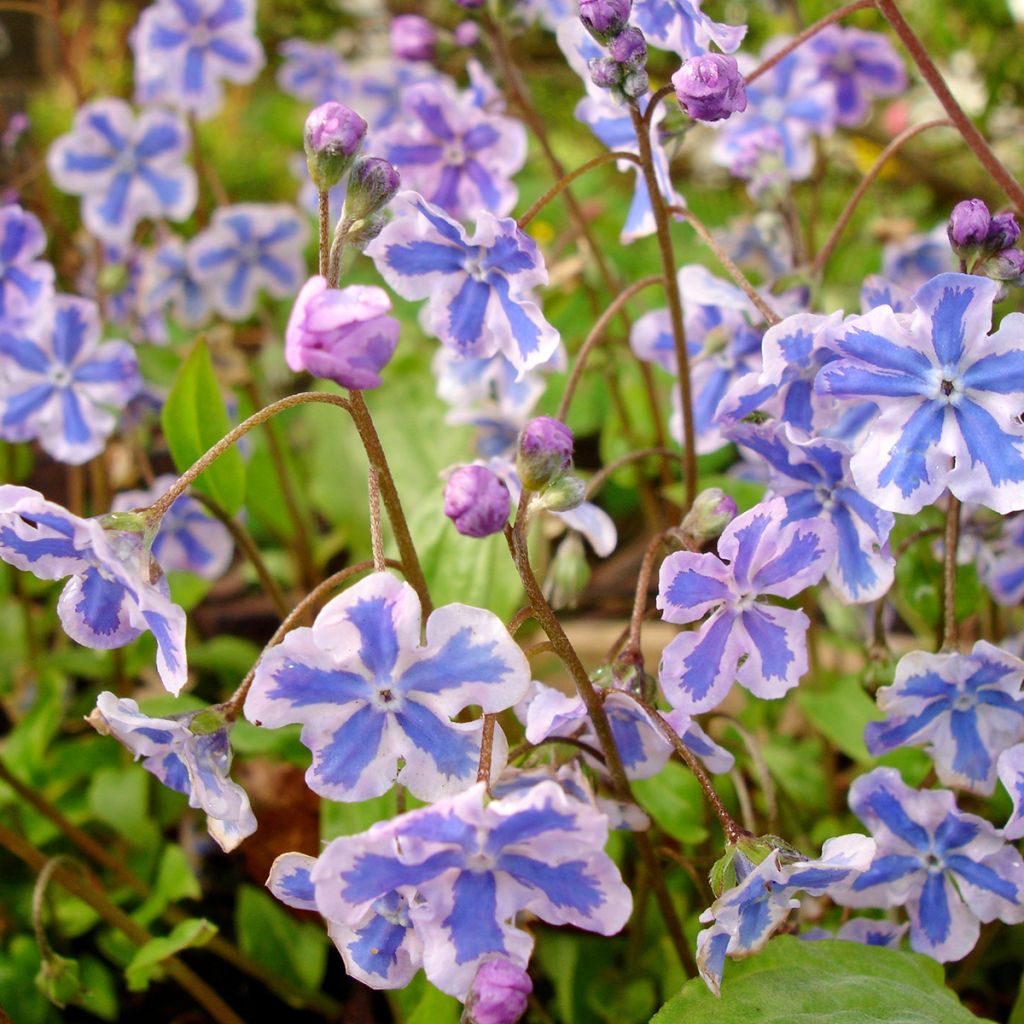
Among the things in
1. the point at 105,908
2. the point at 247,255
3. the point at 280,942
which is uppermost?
the point at 247,255

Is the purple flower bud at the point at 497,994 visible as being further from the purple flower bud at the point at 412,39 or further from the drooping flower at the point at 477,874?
the purple flower bud at the point at 412,39

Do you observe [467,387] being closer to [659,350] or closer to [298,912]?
[659,350]

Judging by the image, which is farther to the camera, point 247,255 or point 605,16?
point 247,255

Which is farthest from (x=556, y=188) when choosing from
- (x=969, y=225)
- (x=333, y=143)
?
(x=969, y=225)

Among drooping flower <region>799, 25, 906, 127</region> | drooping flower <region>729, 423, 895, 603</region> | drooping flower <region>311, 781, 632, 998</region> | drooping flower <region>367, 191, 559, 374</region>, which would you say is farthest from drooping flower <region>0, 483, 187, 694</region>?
drooping flower <region>799, 25, 906, 127</region>

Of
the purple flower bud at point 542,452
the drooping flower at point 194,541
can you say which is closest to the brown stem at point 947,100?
the purple flower bud at point 542,452

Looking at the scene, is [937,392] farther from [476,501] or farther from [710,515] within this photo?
[476,501]
